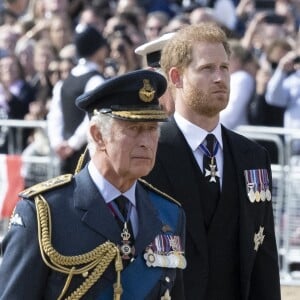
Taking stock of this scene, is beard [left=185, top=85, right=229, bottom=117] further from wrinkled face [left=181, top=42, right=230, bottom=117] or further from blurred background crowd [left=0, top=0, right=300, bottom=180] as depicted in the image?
blurred background crowd [left=0, top=0, right=300, bottom=180]

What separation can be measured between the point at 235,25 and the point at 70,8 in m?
2.26

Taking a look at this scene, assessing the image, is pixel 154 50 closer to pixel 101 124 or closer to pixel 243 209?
pixel 243 209

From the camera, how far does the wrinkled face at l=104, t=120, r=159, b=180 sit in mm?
4070

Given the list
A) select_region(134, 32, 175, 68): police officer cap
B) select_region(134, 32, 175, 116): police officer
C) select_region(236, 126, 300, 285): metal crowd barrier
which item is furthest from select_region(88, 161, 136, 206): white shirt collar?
select_region(236, 126, 300, 285): metal crowd barrier

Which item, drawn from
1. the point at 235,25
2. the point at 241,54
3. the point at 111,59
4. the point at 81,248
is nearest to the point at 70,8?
the point at 235,25

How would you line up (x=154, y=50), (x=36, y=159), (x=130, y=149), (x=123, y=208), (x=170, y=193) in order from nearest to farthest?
1. (x=130, y=149)
2. (x=123, y=208)
3. (x=170, y=193)
4. (x=154, y=50)
5. (x=36, y=159)

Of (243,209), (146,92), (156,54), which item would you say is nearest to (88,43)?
(156,54)

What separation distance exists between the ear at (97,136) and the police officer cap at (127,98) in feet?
0.23

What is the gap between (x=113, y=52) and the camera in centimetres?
1201

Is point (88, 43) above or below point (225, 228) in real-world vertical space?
above

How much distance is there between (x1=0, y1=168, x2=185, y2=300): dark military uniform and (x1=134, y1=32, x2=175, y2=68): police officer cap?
1726mm

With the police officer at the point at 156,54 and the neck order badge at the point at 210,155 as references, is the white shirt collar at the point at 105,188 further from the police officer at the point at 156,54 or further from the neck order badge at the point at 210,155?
the police officer at the point at 156,54

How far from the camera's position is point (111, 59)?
11930 mm

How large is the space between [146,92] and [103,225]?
0.51m
